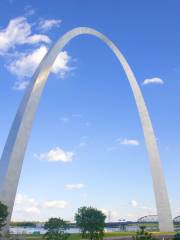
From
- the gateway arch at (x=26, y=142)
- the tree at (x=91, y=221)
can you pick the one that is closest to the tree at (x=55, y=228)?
the gateway arch at (x=26, y=142)

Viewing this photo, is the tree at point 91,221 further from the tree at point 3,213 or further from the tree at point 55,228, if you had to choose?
the tree at point 3,213

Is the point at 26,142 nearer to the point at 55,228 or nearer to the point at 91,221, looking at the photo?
the point at 55,228

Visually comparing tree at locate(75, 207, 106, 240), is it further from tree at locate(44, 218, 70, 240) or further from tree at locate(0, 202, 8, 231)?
tree at locate(0, 202, 8, 231)

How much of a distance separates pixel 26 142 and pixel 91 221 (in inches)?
540

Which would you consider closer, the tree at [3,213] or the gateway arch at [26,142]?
the tree at [3,213]

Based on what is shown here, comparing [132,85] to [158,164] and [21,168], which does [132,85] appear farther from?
[21,168]

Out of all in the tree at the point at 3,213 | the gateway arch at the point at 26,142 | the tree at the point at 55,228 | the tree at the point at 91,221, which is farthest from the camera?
the tree at the point at 91,221

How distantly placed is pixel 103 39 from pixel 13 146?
21095mm

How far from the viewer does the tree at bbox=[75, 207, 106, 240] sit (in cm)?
4547

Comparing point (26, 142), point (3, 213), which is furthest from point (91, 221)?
point (3, 213)

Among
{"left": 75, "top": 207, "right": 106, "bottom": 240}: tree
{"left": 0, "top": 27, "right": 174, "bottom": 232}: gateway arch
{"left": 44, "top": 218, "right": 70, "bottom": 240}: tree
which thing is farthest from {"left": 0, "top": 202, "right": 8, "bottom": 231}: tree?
{"left": 75, "top": 207, "right": 106, "bottom": 240}: tree

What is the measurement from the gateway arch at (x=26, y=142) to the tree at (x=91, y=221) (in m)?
Result: 7.66

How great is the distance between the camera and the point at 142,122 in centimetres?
5175

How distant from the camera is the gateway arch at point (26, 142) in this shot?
3519cm
